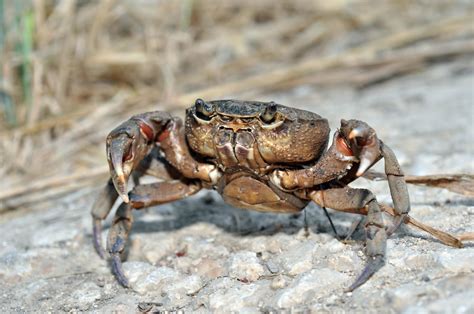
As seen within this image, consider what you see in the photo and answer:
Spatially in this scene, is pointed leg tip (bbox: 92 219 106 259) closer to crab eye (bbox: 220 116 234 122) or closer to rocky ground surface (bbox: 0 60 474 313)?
rocky ground surface (bbox: 0 60 474 313)

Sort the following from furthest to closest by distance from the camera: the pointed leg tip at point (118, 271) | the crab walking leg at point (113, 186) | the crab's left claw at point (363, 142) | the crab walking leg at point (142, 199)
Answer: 1. the crab walking leg at point (113, 186)
2. the crab walking leg at point (142, 199)
3. the pointed leg tip at point (118, 271)
4. the crab's left claw at point (363, 142)

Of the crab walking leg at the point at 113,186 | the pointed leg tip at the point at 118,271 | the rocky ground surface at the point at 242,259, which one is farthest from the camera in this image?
the crab walking leg at the point at 113,186

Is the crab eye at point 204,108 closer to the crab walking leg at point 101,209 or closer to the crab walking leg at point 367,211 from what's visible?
the crab walking leg at point 367,211

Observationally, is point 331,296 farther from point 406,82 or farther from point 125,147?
point 406,82

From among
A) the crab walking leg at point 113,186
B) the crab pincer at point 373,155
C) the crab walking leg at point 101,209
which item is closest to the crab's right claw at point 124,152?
the crab walking leg at point 113,186

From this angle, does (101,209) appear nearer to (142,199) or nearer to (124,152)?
(142,199)

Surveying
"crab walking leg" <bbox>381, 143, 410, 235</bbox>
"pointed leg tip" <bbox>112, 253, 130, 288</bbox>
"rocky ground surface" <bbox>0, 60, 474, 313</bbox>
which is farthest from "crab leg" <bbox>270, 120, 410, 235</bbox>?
"pointed leg tip" <bbox>112, 253, 130, 288</bbox>

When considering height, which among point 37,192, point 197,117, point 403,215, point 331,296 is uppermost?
point 197,117

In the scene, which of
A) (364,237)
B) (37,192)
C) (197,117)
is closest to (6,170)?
(37,192)
